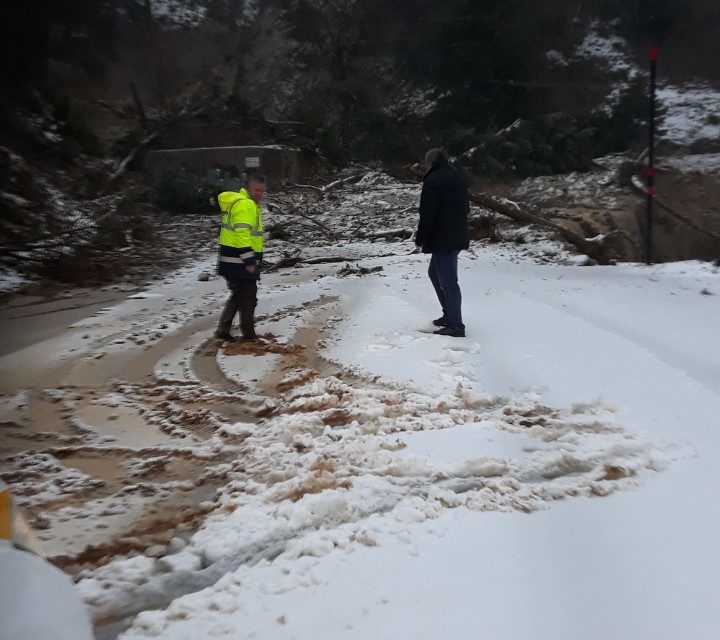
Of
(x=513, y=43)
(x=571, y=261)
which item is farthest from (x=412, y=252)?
(x=513, y=43)

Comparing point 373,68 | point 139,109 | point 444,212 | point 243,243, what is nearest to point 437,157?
point 444,212

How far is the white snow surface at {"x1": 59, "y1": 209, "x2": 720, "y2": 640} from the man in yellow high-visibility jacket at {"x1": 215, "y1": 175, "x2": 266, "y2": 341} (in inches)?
34.6

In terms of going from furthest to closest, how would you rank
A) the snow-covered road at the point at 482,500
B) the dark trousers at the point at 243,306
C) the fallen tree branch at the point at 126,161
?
the fallen tree branch at the point at 126,161
the dark trousers at the point at 243,306
the snow-covered road at the point at 482,500

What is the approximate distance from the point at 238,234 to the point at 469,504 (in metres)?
4.17

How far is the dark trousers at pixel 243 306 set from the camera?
6516 mm

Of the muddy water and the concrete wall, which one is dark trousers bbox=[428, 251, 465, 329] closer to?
the muddy water

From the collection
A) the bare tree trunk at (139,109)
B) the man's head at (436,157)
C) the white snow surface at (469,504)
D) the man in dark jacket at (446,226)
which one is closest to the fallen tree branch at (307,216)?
the man's head at (436,157)

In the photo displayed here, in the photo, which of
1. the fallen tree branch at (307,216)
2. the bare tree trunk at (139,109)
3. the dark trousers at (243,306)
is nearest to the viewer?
the dark trousers at (243,306)

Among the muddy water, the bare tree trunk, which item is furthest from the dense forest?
the muddy water

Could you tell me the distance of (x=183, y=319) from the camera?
25.5 feet

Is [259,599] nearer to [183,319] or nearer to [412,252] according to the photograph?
[183,319]

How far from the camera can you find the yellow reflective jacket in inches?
250

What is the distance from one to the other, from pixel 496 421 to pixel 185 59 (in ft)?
94.2

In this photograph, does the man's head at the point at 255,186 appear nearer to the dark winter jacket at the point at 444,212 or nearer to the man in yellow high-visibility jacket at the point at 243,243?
the man in yellow high-visibility jacket at the point at 243,243
